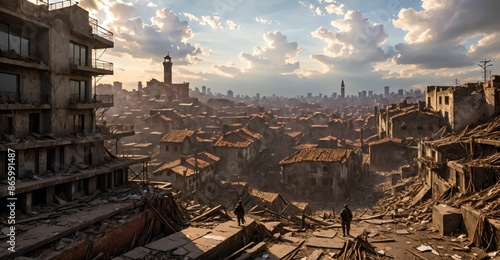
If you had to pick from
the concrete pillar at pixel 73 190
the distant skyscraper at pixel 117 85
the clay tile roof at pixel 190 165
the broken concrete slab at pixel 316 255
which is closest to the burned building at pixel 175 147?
the clay tile roof at pixel 190 165

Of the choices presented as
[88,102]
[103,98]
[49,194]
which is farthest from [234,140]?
[49,194]

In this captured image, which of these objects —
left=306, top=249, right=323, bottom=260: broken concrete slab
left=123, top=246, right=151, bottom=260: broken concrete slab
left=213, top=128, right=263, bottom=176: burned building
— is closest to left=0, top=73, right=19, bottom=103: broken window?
left=123, top=246, right=151, bottom=260: broken concrete slab

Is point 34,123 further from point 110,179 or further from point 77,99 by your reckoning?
point 110,179

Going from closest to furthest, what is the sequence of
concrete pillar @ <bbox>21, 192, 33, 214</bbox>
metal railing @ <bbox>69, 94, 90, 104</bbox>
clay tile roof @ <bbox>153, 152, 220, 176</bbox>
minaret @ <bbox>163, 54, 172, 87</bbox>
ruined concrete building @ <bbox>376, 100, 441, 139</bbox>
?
concrete pillar @ <bbox>21, 192, 33, 214</bbox> < metal railing @ <bbox>69, 94, 90, 104</bbox> < clay tile roof @ <bbox>153, 152, 220, 176</bbox> < ruined concrete building @ <bbox>376, 100, 441, 139</bbox> < minaret @ <bbox>163, 54, 172, 87</bbox>

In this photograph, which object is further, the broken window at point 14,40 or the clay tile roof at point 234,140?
the clay tile roof at point 234,140

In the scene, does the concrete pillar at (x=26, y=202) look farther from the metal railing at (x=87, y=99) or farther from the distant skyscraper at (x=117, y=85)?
the distant skyscraper at (x=117, y=85)

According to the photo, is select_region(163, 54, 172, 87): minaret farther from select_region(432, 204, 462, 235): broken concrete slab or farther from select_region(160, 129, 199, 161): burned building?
select_region(432, 204, 462, 235): broken concrete slab
